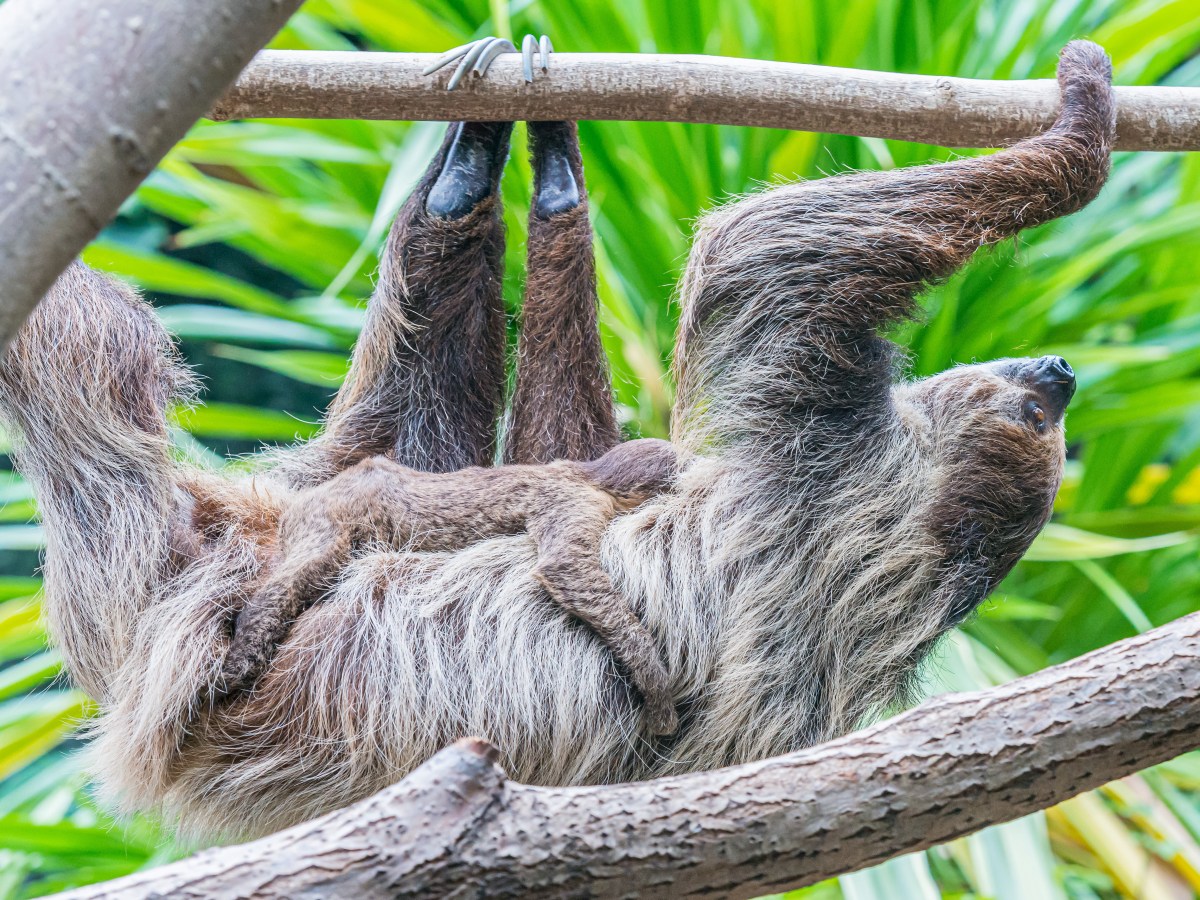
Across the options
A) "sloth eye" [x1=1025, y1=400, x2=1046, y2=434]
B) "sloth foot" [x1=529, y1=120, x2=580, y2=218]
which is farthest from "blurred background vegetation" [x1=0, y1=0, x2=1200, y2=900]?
"sloth eye" [x1=1025, y1=400, x2=1046, y2=434]

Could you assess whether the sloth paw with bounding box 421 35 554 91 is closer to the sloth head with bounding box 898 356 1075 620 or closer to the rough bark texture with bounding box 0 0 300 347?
the sloth head with bounding box 898 356 1075 620

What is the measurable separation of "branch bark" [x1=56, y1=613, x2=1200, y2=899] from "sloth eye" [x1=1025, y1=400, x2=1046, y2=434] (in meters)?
1.03

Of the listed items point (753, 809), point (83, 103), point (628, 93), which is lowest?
point (753, 809)

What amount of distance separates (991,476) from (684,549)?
716 millimetres

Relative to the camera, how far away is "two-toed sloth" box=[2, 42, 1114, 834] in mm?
2400

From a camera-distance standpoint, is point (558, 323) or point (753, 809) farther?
point (558, 323)

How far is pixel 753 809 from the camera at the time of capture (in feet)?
4.74

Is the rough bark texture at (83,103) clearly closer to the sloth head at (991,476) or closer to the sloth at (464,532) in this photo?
the sloth at (464,532)

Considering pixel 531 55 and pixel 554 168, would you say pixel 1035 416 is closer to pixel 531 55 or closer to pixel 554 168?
pixel 554 168

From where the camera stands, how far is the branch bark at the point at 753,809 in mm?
1299

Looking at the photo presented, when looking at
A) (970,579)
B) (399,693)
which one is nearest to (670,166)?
(970,579)

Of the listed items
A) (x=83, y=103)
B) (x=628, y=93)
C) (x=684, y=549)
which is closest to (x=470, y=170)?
(x=628, y=93)

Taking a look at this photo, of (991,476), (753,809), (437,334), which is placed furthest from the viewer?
(437,334)

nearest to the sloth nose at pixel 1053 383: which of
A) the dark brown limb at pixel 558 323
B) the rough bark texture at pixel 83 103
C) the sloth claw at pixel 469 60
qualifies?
the dark brown limb at pixel 558 323
